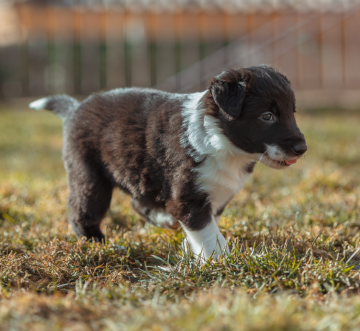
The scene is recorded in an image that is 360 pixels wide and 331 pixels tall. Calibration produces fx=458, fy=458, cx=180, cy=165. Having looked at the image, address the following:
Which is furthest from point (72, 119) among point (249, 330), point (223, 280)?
point (249, 330)

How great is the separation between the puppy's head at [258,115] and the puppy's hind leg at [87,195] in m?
1.07

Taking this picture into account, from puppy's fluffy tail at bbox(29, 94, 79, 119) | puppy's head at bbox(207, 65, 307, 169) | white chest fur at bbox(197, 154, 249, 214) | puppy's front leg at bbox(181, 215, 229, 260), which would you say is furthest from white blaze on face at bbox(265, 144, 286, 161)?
puppy's fluffy tail at bbox(29, 94, 79, 119)

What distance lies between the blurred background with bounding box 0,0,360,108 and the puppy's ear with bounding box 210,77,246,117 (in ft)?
31.1

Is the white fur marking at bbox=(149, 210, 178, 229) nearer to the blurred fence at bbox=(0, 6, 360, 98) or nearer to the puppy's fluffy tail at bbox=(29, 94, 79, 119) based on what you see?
the puppy's fluffy tail at bbox=(29, 94, 79, 119)

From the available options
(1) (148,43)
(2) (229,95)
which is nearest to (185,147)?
(2) (229,95)

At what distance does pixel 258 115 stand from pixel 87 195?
1408mm

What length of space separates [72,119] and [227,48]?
9.56m

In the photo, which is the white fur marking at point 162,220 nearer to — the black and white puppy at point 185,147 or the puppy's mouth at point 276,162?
the black and white puppy at point 185,147

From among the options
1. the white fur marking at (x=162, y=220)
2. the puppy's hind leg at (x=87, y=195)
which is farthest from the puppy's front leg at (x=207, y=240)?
the puppy's hind leg at (x=87, y=195)

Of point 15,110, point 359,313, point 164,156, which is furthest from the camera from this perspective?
point 15,110

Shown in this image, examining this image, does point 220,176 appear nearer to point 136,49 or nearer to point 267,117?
point 267,117

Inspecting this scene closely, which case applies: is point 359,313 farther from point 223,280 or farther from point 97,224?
point 97,224

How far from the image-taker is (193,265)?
2711 millimetres

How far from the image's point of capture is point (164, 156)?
3016mm
